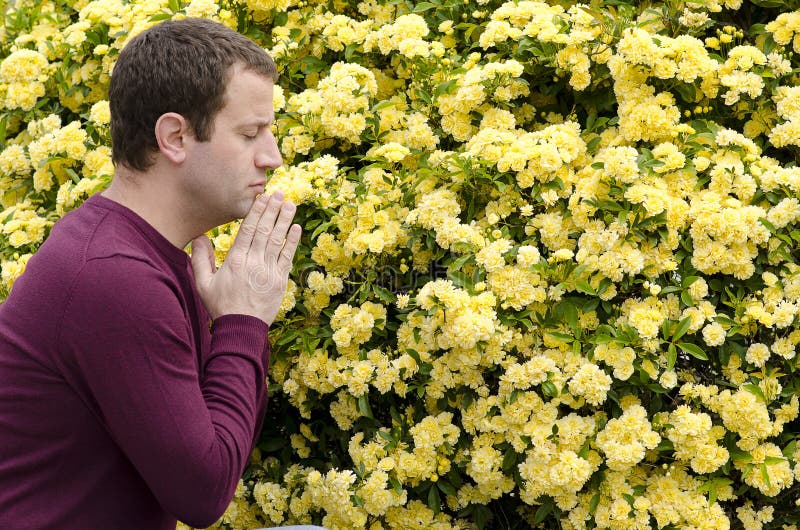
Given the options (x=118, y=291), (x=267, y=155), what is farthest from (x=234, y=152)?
(x=118, y=291)

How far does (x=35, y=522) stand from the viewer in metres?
1.73

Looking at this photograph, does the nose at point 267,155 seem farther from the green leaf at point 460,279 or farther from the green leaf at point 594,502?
the green leaf at point 594,502

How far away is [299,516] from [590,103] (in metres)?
1.63

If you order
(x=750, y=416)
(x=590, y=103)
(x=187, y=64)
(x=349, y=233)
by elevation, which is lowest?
(x=750, y=416)

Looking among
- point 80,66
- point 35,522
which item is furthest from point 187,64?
point 80,66

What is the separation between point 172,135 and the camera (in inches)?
72.5

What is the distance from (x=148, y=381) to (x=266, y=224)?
1.71 ft

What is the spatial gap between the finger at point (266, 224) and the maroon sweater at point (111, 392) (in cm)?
21

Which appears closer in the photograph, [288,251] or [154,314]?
[154,314]

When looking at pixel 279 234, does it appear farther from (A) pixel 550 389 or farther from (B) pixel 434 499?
(B) pixel 434 499

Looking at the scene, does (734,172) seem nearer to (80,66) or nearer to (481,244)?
(481,244)

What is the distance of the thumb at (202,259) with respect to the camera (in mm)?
2045

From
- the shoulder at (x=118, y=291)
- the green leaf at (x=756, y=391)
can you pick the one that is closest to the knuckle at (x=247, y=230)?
the shoulder at (x=118, y=291)

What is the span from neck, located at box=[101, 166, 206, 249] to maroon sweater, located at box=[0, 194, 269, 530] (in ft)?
0.14
